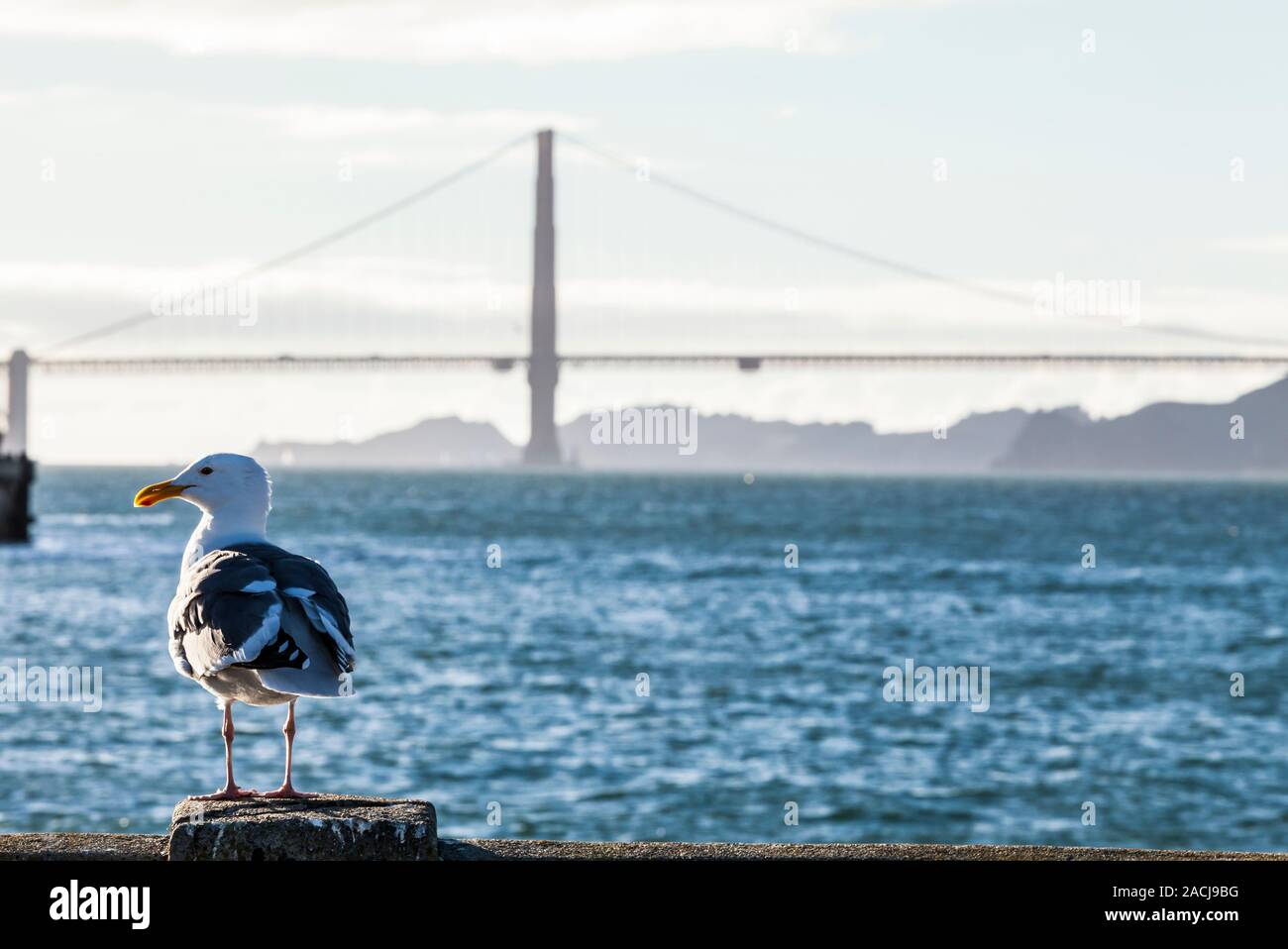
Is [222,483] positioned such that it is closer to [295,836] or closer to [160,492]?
[160,492]

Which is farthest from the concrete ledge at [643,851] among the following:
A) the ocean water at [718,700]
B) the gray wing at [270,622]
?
the ocean water at [718,700]

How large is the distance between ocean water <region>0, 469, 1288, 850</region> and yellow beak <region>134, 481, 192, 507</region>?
10710 mm

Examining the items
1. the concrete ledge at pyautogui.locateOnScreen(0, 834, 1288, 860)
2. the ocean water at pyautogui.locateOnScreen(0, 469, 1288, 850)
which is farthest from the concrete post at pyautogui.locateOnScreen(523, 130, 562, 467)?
the concrete ledge at pyautogui.locateOnScreen(0, 834, 1288, 860)

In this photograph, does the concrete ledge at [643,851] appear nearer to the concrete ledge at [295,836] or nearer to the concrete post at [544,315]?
the concrete ledge at [295,836]

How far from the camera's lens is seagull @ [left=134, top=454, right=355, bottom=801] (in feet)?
9.51

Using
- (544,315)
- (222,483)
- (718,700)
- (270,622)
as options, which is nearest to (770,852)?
(270,622)

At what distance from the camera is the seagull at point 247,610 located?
2.90 metres

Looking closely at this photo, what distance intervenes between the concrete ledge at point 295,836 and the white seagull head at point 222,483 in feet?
1.88

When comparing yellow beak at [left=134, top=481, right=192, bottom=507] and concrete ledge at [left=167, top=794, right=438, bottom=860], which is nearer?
concrete ledge at [left=167, top=794, right=438, bottom=860]

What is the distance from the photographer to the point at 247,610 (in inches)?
115

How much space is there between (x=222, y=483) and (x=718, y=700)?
1855 cm

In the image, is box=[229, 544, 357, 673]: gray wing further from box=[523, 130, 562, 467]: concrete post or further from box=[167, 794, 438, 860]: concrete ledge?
box=[523, 130, 562, 467]: concrete post
